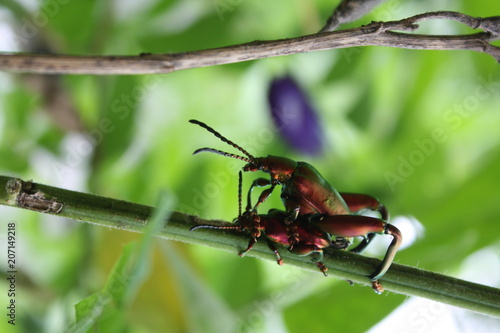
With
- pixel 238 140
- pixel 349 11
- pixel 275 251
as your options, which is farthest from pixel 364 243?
pixel 238 140

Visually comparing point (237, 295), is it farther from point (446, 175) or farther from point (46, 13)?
point (46, 13)

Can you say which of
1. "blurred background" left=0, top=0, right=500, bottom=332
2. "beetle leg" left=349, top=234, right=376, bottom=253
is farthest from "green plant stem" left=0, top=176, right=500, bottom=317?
"blurred background" left=0, top=0, right=500, bottom=332

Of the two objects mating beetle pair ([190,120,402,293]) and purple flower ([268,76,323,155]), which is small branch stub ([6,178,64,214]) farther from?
purple flower ([268,76,323,155])

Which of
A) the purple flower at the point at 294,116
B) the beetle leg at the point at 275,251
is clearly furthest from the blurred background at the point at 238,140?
the beetle leg at the point at 275,251

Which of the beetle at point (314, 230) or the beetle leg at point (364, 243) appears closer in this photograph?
the beetle at point (314, 230)

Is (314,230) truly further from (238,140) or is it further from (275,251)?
(238,140)

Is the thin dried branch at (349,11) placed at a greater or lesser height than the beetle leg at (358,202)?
greater

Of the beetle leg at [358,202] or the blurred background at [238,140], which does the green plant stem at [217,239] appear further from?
the blurred background at [238,140]

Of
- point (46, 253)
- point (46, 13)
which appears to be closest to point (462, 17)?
point (46, 13)
